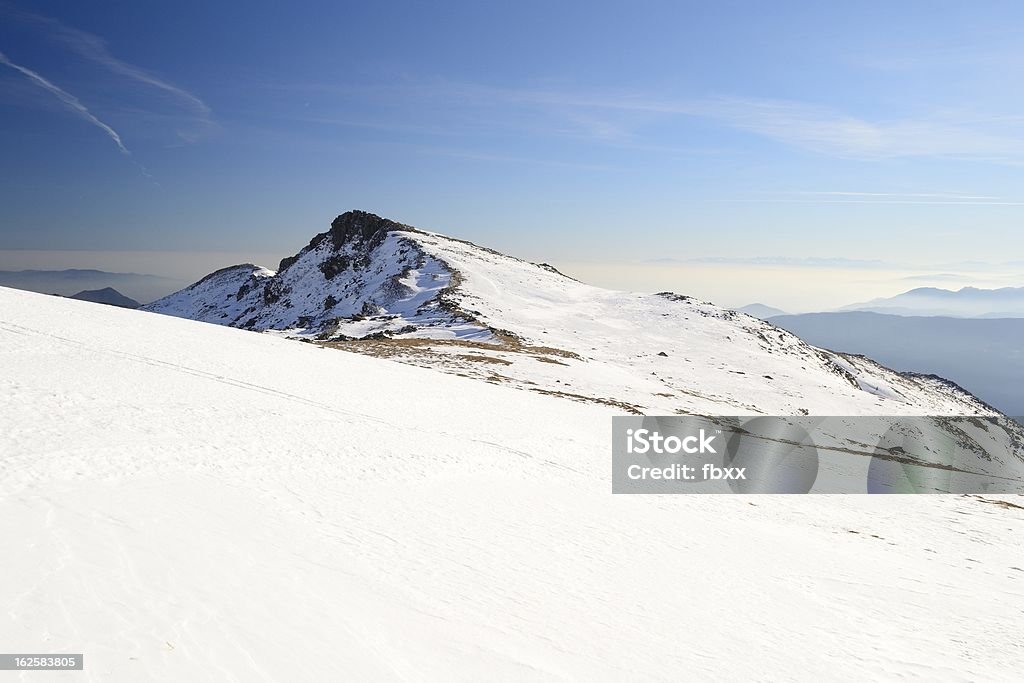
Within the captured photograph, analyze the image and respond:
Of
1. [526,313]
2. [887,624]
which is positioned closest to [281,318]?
[526,313]

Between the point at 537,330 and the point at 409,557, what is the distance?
56796 millimetres

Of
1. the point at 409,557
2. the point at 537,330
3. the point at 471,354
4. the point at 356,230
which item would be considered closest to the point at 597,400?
the point at 471,354

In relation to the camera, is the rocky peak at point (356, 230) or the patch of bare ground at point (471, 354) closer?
the patch of bare ground at point (471, 354)

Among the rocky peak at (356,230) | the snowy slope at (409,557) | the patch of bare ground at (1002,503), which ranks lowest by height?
the patch of bare ground at (1002,503)

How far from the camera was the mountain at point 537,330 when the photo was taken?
4081 centimetres

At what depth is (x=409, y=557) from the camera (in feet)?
28.0

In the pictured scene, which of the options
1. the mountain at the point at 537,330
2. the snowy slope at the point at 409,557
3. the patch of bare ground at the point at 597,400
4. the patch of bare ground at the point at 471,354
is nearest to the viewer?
the snowy slope at the point at 409,557

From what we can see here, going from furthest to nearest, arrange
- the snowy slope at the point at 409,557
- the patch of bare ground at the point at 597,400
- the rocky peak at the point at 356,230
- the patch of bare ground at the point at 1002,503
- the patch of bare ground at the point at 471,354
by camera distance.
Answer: the rocky peak at the point at 356,230, the patch of bare ground at the point at 471,354, the patch of bare ground at the point at 597,400, the patch of bare ground at the point at 1002,503, the snowy slope at the point at 409,557

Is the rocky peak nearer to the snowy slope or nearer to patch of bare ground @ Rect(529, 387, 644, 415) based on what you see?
patch of bare ground @ Rect(529, 387, 644, 415)

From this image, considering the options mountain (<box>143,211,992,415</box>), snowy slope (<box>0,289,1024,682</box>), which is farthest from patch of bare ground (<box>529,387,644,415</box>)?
snowy slope (<box>0,289,1024,682</box>)

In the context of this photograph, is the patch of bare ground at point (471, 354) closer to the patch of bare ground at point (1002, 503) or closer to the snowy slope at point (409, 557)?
the patch of bare ground at point (1002, 503)

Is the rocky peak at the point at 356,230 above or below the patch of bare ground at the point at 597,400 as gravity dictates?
above

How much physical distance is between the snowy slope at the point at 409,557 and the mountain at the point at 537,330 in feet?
54.4

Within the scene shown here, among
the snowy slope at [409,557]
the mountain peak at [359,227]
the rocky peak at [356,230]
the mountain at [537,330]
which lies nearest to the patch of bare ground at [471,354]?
the mountain at [537,330]
